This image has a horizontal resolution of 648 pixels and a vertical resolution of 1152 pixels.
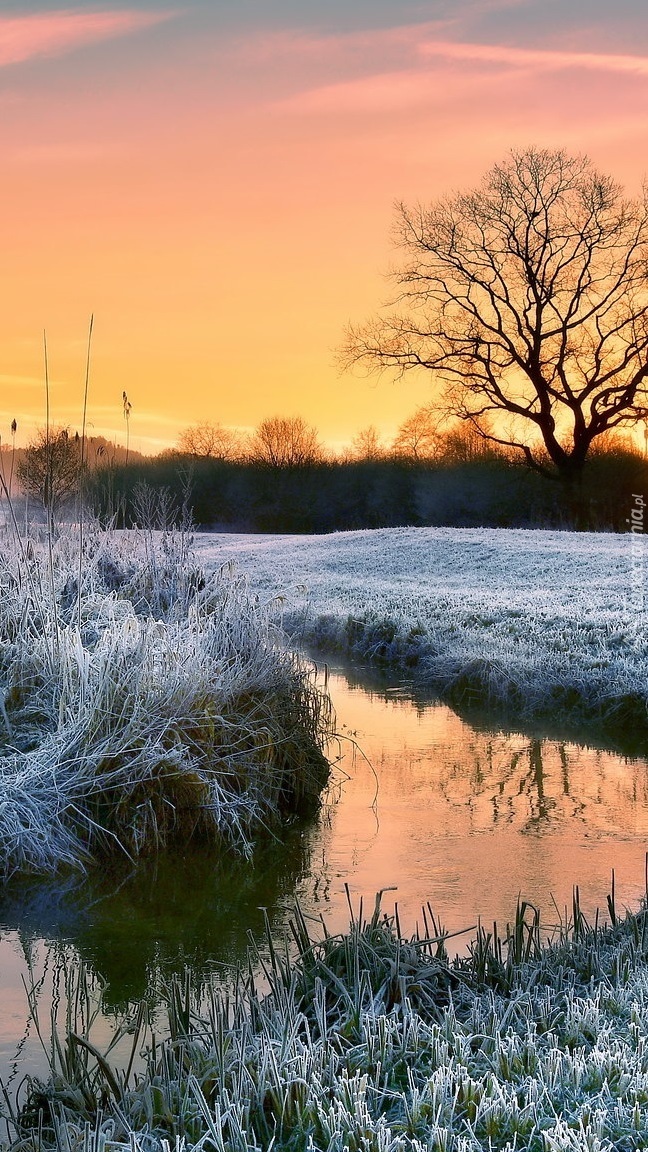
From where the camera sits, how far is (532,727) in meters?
9.55

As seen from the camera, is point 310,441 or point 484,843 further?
point 310,441

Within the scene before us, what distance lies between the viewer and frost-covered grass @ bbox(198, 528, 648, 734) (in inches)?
404

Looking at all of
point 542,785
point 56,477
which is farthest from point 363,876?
point 56,477

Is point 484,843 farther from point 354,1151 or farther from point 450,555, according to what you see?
point 450,555

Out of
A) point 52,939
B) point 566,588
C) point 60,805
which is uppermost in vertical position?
point 566,588

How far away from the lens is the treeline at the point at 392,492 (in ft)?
110

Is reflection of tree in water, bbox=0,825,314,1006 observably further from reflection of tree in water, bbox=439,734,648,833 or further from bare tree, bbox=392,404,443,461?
bare tree, bbox=392,404,443,461

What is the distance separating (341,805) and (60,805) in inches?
73.6

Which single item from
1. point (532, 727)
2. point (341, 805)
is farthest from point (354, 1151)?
point (532, 727)

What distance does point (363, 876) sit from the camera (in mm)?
5648

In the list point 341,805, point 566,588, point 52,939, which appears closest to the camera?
point 52,939

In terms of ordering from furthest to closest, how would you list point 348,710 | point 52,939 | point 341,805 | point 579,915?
1. point 348,710
2. point 341,805
3. point 52,939
4. point 579,915

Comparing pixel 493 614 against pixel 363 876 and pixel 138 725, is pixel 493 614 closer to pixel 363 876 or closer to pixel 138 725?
pixel 138 725

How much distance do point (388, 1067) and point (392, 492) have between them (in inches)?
1380
